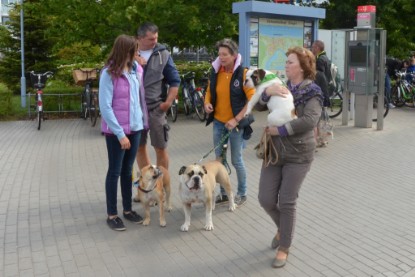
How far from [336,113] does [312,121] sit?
10.0 metres

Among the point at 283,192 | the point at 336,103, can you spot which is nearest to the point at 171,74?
the point at 283,192

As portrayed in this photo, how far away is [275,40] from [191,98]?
2.81 m

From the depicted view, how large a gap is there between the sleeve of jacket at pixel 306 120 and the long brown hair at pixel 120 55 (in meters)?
1.77

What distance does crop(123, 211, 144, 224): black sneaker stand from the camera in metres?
5.60

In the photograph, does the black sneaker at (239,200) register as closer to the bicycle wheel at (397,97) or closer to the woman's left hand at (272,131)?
the woman's left hand at (272,131)

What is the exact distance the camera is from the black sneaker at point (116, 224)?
535 cm

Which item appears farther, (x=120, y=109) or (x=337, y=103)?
(x=337, y=103)

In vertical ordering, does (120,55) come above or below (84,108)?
above

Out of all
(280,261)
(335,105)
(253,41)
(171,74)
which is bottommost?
(280,261)

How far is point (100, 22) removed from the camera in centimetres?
1377

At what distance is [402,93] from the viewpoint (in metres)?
15.9

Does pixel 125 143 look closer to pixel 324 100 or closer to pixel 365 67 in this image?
pixel 324 100

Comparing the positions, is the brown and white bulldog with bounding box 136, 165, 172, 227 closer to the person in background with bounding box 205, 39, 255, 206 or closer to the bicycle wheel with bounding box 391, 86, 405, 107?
the person in background with bounding box 205, 39, 255, 206

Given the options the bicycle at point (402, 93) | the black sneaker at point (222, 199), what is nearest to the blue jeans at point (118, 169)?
the black sneaker at point (222, 199)
